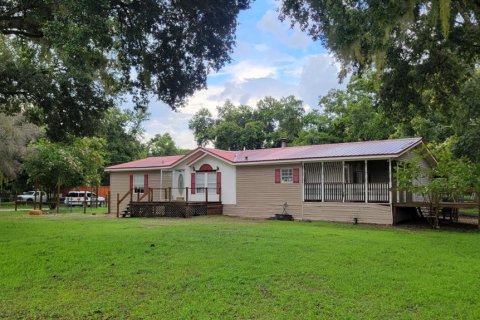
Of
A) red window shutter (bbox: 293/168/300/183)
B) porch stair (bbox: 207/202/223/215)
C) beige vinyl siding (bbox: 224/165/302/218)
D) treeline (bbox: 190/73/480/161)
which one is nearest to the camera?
treeline (bbox: 190/73/480/161)

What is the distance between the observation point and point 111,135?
4759cm

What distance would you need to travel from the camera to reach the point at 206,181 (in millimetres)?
23844

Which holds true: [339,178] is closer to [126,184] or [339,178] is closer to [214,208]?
[214,208]

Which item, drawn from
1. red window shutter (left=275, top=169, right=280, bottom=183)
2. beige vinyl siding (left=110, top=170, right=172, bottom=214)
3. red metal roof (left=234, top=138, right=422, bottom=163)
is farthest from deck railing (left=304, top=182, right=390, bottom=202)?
beige vinyl siding (left=110, top=170, right=172, bottom=214)

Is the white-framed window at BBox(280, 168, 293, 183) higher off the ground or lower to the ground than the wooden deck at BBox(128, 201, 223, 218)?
higher

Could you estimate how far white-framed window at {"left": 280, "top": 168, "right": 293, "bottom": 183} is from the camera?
2089 centimetres

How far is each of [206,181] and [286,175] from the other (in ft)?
16.4

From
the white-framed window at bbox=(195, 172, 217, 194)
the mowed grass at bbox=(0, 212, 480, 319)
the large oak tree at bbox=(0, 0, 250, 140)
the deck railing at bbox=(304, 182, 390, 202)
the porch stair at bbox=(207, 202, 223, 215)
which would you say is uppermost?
the large oak tree at bbox=(0, 0, 250, 140)

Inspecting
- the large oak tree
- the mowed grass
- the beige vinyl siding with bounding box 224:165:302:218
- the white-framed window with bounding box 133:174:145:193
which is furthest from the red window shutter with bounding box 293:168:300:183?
the large oak tree

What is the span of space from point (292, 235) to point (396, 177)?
267 inches

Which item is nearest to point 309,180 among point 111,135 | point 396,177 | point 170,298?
point 396,177

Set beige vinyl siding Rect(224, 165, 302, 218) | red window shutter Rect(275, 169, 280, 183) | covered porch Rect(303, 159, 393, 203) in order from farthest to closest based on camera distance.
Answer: red window shutter Rect(275, 169, 280, 183) < beige vinyl siding Rect(224, 165, 302, 218) < covered porch Rect(303, 159, 393, 203)

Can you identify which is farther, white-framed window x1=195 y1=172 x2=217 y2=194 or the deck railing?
white-framed window x1=195 y1=172 x2=217 y2=194

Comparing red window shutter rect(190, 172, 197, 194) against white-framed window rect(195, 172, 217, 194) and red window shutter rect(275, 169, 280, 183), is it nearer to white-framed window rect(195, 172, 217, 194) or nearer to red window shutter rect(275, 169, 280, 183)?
white-framed window rect(195, 172, 217, 194)
